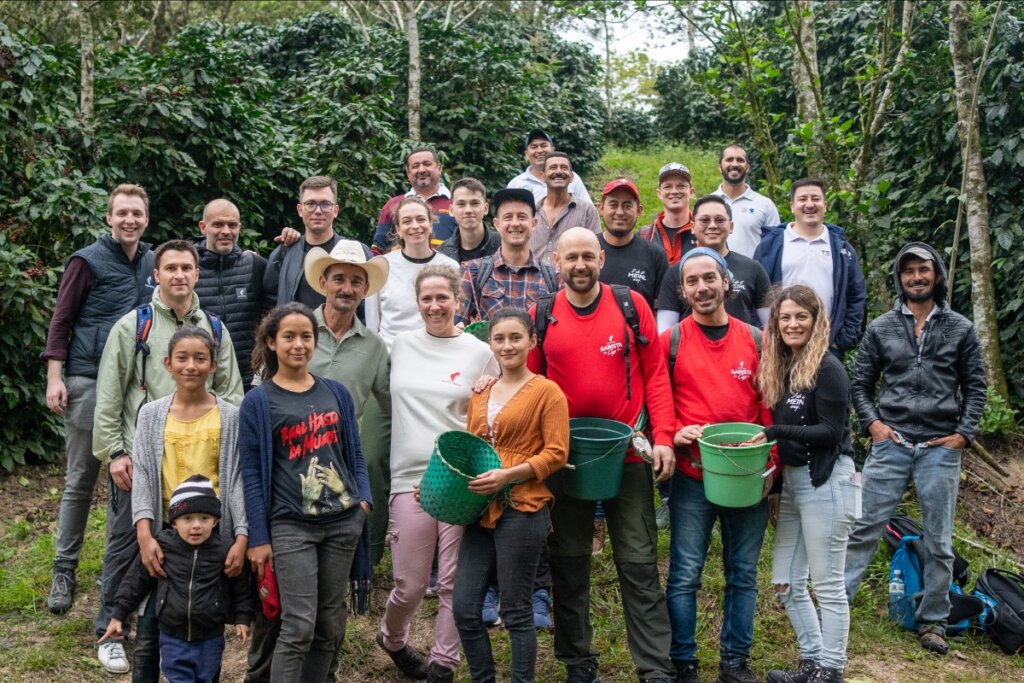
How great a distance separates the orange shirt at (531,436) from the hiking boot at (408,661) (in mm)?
Result: 1095

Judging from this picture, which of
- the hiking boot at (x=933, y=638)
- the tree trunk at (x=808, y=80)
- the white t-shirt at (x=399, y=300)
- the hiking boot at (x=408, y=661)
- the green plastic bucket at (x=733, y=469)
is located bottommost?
the hiking boot at (x=933, y=638)

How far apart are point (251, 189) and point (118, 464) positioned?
17.7 feet

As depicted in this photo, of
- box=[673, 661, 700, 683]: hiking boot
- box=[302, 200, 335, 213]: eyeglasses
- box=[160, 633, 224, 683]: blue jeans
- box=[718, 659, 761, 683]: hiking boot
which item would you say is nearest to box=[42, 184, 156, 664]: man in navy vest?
box=[302, 200, 335, 213]: eyeglasses

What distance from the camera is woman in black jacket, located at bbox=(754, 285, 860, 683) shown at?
4.37 meters

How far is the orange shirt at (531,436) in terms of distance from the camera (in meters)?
4.07

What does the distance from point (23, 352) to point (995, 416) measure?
24.4 feet

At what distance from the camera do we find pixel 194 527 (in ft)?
12.6

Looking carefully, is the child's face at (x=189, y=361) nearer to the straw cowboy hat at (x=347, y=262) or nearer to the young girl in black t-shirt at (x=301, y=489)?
the young girl in black t-shirt at (x=301, y=489)

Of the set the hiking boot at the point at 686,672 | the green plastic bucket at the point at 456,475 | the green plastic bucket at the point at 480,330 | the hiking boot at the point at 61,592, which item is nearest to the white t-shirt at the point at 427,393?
the green plastic bucket at the point at 480,330

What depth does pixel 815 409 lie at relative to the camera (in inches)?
173

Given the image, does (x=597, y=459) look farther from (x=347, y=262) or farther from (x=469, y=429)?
(x=347, y=262)

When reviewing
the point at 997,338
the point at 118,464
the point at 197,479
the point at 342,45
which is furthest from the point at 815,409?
the point at 342,45

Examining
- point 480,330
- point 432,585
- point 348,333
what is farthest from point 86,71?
point 432,585

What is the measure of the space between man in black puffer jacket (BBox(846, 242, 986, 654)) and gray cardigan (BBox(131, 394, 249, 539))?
3565mm
